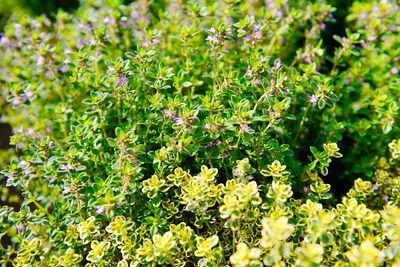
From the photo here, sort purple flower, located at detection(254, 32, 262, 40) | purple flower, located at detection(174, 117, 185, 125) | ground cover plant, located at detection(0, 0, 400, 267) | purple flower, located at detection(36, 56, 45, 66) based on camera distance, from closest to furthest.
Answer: ground cover plant, located at detection(0, 0, 400, 267) < purple flower, located at detection(174, 117, 185, 125) < purple flower, located at detection(254, 32, 262, 40) < purple flower, located at detection(36, 56, 45, 66)

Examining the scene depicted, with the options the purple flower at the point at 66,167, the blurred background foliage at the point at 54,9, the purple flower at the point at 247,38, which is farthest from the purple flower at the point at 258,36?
the blurred background foliage at the point at 54,9

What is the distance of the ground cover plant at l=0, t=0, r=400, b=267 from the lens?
1491 mm

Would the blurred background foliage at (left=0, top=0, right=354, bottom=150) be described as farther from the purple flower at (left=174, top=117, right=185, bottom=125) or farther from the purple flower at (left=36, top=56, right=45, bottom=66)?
the purple flower at (left=174, top=117, right=185, bottom=125)

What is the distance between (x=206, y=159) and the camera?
1814 mm

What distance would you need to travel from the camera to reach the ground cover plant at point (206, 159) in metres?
1.49

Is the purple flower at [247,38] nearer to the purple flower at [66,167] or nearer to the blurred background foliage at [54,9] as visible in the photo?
the purple flower at [66,167]

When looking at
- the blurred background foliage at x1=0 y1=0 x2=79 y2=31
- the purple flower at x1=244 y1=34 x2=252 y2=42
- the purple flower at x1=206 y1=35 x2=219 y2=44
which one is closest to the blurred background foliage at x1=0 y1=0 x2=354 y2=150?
the blurred background foliage at x1=0 y1=0 x2=79 y2=31

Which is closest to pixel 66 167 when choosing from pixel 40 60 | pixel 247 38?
pixel 40 60

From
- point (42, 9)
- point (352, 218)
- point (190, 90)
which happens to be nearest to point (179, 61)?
point (190, 90)

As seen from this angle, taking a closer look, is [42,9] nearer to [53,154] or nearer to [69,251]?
[53,154]

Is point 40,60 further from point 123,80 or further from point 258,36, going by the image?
point 258,36

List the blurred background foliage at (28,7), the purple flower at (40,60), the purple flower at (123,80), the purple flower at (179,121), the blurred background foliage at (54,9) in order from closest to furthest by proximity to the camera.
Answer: the purple flower at (179,121), the purple flower at (123,80), the purple flower at (40,60), the blurred background foliage at (54,9), the blurred background foliage at (28,7)

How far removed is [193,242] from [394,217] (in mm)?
698

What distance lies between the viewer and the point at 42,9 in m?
3.95
